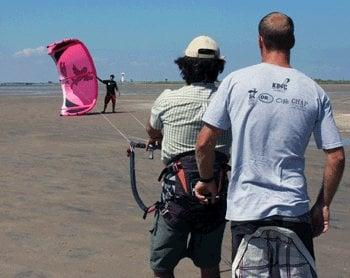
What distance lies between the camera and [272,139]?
9.88 ft

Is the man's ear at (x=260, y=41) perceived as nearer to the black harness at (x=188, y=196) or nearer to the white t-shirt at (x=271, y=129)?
the white t-shirt at (x=271, y=129)

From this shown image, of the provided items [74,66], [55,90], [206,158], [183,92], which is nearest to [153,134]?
[183,92]

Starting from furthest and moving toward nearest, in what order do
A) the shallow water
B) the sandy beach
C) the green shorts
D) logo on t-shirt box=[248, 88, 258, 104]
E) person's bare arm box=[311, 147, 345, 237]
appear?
the shallow water
the sandy beach
the green shorts
person's bare arm box=[311, 147, 345, 237]
logo on t-shirt box=[248, 88, 258, 104]

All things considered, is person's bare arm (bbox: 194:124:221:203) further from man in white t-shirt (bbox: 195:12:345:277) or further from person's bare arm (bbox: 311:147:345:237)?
person's bare arm (bbox: 311:147:345:237)

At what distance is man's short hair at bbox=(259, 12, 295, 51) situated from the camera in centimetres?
302

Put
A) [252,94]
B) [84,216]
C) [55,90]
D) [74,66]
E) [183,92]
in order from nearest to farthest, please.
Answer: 1. [252,94]
2. [183,92]
3. [84,216]
4. [74,66]
5. [55,90]

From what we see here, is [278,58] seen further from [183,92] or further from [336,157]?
[183,92]

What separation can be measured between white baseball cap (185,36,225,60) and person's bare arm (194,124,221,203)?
63cm

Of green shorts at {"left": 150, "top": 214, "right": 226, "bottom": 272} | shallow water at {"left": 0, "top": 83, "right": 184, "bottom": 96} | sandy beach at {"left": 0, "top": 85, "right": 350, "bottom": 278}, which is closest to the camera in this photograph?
green shorts at {"left": 150, "top": 214, "right": 226, "bottom": 272}

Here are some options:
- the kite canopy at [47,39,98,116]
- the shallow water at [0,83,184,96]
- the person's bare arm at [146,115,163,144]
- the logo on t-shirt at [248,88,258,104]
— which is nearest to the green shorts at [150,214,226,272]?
the person's bare arm at [146,115,163,144]

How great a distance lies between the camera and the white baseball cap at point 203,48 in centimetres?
366

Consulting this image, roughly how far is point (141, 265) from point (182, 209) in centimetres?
209

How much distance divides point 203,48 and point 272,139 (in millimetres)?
870

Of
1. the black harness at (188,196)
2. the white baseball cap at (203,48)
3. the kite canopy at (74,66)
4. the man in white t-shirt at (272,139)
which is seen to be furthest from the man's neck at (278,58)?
the kite canopy at (74,66)
